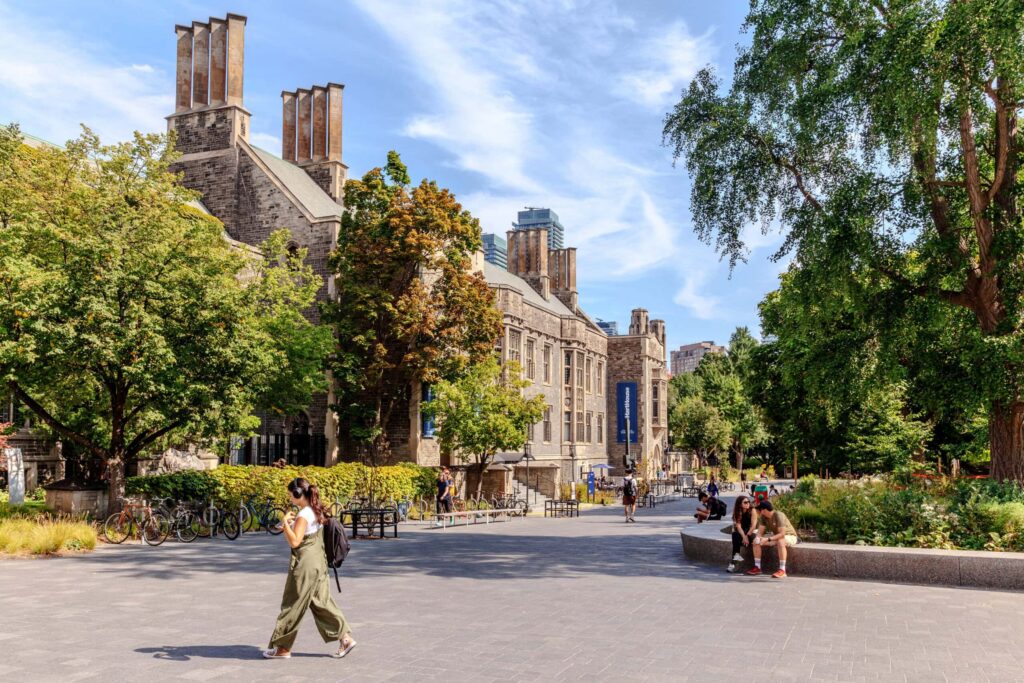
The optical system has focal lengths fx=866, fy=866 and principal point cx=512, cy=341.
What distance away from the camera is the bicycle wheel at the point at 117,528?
19.9 m

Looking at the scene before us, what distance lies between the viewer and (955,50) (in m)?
14.9

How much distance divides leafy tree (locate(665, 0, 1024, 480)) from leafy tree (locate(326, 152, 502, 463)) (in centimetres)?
1499

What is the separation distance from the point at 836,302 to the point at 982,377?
3145 millimetres

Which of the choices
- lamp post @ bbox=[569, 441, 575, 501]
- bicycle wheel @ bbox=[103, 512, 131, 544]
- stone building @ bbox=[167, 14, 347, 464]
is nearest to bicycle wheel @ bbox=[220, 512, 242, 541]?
bicycle wheel @ bbox=[103, 512, 131, 544]

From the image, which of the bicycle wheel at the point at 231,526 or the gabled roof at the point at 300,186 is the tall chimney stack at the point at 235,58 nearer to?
the gabled roof at the point at 300,186

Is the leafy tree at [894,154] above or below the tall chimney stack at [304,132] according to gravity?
below

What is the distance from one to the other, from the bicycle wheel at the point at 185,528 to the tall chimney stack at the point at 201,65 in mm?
25261

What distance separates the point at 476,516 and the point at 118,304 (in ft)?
46.0

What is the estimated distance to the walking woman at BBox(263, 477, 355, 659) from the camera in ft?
27.4

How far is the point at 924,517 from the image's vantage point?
15.5 meters

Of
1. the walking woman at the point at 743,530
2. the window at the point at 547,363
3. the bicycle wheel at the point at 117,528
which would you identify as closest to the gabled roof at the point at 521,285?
the window at the point at 547,363

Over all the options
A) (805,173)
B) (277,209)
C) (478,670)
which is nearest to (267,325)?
(277,209)

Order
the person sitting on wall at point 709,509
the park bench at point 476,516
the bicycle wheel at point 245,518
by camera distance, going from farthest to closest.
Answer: the park bench at point 476,516 → the person sitting on wall at point 709,509 → the bicycle wheel at point 245,518

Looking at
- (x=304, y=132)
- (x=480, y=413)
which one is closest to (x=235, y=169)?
(x=304, y=132)
